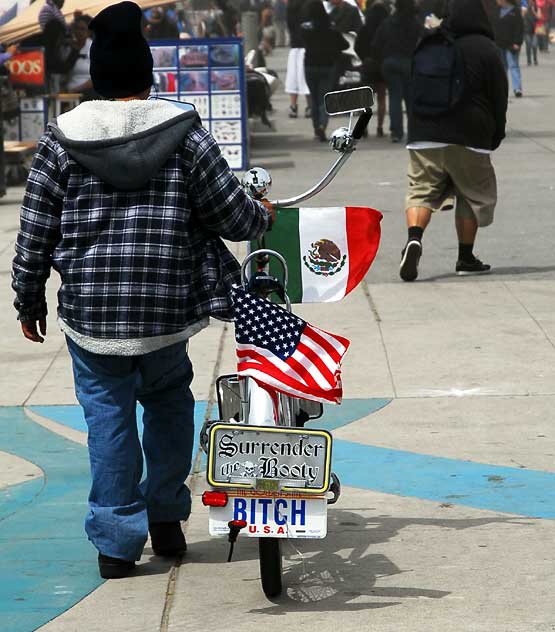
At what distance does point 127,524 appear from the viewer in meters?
4.46

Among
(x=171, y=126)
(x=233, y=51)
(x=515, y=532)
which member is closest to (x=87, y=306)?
(x=171, y=126)

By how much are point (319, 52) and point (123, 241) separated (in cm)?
1508

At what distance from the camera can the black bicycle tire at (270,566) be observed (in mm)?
4184

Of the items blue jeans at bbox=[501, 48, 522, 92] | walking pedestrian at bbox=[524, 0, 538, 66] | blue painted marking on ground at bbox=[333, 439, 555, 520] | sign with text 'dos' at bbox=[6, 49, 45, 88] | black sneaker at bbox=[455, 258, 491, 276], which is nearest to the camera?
blue painted marking on ground at bbox=[333, 439, 555, 520]

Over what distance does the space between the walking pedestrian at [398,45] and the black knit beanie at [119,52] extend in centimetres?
1411

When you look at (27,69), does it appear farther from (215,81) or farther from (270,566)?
(270,566)

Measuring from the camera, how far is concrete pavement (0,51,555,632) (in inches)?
166

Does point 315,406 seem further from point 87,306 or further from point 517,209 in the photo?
point 517,209

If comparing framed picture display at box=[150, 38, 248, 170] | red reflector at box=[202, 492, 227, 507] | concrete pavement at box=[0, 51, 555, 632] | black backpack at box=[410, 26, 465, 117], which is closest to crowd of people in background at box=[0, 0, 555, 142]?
framed picture display at box=[150, 38, 248, 170]

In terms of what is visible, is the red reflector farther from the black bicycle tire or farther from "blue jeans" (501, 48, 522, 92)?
"blue jeans" (501, 48, 522, 92)

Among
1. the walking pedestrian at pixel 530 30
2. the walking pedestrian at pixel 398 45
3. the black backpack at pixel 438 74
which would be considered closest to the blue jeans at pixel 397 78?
the walking pedestrian at pixel 398 45

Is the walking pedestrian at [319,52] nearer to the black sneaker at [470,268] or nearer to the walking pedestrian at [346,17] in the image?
the walking pedestrian at [346,17]

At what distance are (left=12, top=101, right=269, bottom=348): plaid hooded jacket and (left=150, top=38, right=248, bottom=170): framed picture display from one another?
11624 mm

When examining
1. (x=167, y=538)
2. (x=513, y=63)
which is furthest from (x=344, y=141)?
(x=513, y=63)
